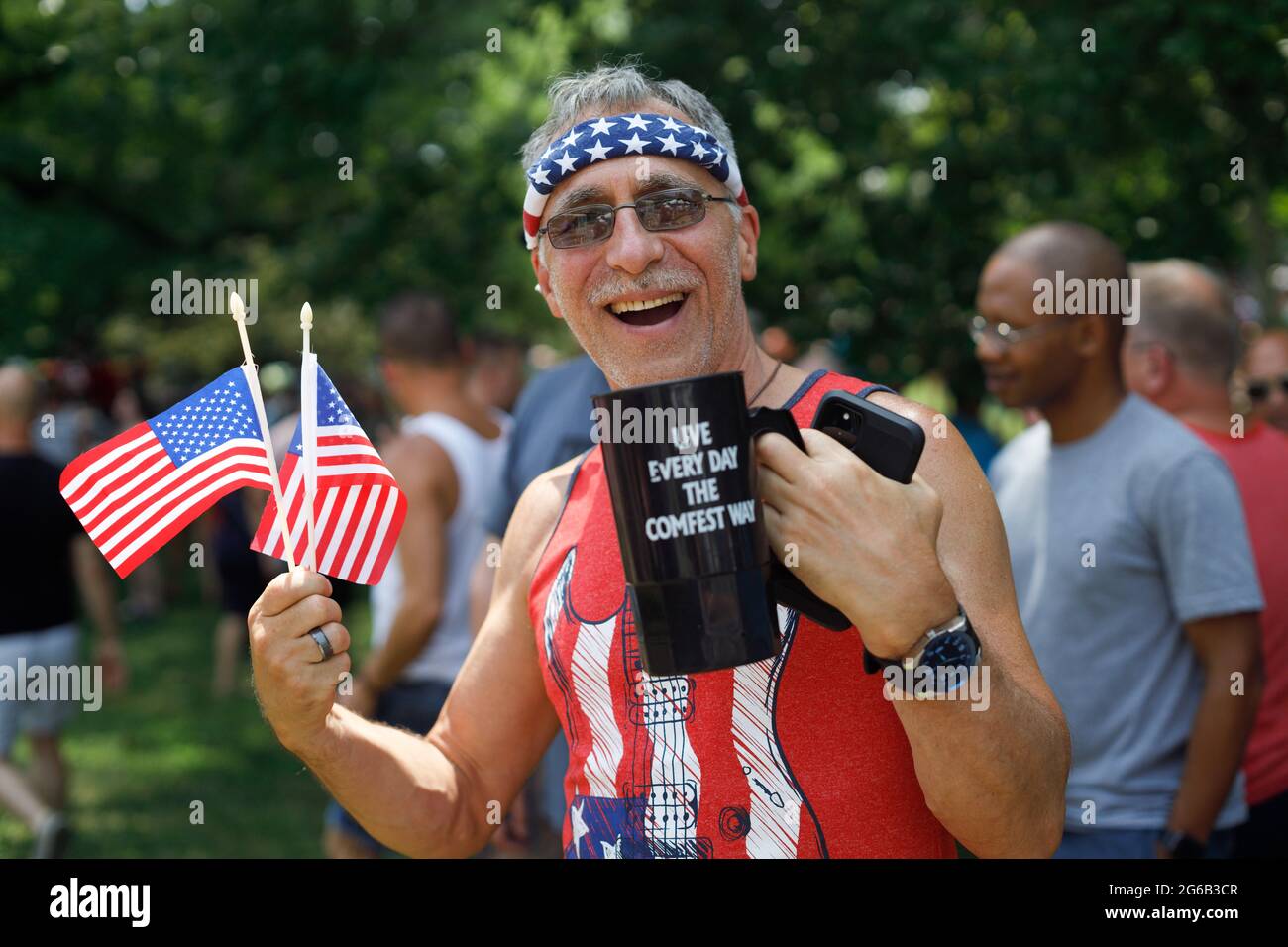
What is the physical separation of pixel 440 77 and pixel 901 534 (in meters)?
6.67

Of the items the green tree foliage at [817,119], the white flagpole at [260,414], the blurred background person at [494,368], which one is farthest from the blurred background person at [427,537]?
the blurred background person at [494,368]

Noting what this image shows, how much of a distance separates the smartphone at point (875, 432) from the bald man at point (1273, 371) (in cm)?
465

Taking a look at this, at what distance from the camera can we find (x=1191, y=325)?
14.4 ft

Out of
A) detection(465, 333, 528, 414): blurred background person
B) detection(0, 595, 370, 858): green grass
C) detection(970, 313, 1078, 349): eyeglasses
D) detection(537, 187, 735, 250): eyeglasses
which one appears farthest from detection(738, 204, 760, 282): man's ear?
detection(465, 333, 528, 414): blurred background person

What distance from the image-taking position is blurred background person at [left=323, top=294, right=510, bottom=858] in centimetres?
488

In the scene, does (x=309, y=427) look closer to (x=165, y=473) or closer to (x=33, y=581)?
(x=165, y=473)

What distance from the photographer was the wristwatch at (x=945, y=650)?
167 cm

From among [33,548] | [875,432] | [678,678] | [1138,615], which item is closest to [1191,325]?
[1138,615]

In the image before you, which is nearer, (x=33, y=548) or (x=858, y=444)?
(x=858, y=444)

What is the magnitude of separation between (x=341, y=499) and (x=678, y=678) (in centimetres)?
64

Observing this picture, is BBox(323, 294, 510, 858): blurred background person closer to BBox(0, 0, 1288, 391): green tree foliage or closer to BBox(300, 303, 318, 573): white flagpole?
BBox(0, 0, 1288, 391): green tree foliage
